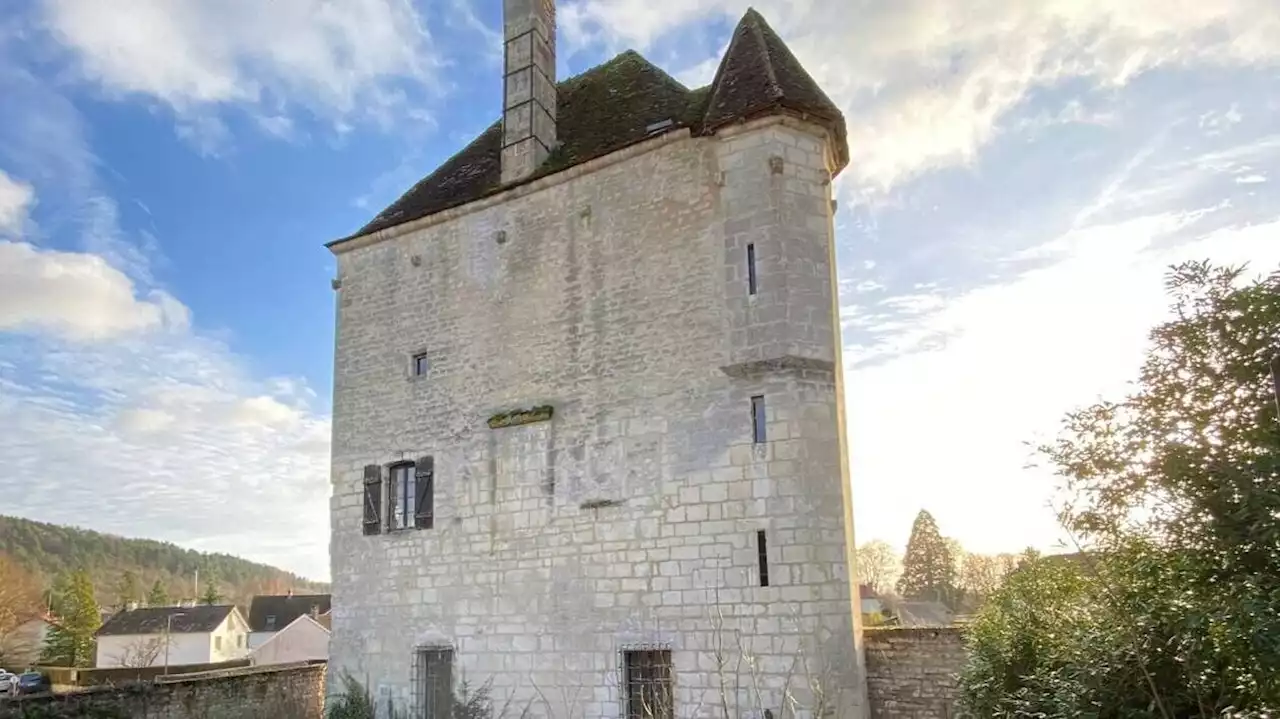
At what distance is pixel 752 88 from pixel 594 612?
281 inches

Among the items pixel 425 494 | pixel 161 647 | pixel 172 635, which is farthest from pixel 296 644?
pixel 425 494

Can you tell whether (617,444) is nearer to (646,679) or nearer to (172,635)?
(646,679)

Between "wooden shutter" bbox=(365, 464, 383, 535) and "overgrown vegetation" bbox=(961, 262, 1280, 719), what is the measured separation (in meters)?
9.14

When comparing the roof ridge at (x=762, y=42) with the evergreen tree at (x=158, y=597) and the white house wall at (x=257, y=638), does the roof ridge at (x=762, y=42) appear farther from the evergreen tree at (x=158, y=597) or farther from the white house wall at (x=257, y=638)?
the evergreen tree at (x=158, y=597)

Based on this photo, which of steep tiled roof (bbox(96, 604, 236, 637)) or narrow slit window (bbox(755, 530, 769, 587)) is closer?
narrow slit window (bbox(755, 530, 769, 587))

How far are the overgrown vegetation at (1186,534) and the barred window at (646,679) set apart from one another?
3870 millimetres

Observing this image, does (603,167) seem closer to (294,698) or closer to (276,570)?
(294,698)

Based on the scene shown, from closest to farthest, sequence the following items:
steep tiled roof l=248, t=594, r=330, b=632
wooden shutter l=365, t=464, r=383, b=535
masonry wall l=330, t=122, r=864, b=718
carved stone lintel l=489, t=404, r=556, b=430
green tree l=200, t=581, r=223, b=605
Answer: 1. masonry wall l=330, t=122, r=864, b=718
2. carved stone lintel l=489, t=404, r=556, b=430
3. wooden shutter l=365, t=464, r=383, b=535
4. steep tiled roof l=248, t=594, r=330, b=632
5. green tree l=200, t=581, r=223, b=605

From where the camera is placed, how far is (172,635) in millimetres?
48500

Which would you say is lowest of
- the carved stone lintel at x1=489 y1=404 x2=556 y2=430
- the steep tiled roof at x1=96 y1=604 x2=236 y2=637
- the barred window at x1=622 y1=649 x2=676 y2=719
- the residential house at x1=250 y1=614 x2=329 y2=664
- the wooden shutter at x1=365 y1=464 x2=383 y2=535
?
the residential house at x1=250 y1=614 x2=329 y2=664

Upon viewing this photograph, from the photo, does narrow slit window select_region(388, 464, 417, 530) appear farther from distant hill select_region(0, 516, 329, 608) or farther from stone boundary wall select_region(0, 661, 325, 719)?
distant hill select_region(0, 516, 329, 608)

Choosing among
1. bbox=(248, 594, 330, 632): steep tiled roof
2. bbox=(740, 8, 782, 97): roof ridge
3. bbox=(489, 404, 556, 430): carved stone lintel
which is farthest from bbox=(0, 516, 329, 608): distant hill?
bbox=(740, 8, 782, 97): roof ridge

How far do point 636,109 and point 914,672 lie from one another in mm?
8810

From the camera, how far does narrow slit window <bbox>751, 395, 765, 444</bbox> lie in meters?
10.4
